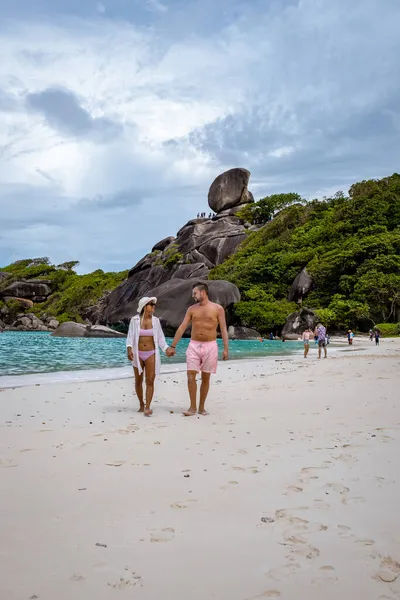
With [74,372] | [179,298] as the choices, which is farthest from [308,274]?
[74,372]

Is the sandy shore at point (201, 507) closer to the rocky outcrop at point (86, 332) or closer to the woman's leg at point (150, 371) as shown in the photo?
the woman's leg at point (150, 371)

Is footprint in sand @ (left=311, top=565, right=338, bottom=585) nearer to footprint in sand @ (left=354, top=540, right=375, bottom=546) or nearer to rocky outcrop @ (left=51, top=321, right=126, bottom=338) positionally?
footprint in sand @ (left=354, top=540, right=375, bottom=546)

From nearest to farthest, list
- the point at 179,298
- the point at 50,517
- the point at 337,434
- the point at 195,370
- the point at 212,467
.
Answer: the point at 50,517, the point at 212,467, the point at 337,434, the point at 195,370, the point at 179,298

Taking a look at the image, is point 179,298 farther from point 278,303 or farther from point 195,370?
point 195,370

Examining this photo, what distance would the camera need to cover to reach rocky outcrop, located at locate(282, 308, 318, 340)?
3847cm

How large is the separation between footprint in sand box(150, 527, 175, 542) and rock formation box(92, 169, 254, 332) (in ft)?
133

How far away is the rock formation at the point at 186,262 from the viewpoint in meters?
44.2

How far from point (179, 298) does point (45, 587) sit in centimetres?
4188

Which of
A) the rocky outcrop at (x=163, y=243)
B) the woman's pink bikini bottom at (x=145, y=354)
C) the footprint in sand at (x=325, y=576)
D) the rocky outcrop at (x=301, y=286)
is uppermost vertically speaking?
the rocky outcrop at (x=163, y=243)

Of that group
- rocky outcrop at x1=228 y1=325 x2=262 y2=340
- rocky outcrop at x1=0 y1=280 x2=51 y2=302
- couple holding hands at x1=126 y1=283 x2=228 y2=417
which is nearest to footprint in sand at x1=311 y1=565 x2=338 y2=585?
couple holding hands at x1=126 y1=283 x2=228 y2=417

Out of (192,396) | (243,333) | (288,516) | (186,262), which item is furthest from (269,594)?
(186,262)

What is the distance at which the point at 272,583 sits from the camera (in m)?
2.02

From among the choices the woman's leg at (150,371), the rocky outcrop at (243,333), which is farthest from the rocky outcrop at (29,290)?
the woman's leg at (150,371)

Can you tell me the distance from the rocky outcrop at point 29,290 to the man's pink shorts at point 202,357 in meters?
78.6
